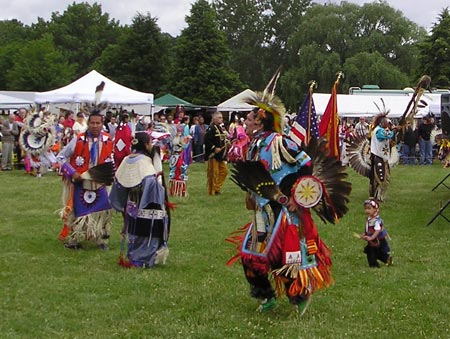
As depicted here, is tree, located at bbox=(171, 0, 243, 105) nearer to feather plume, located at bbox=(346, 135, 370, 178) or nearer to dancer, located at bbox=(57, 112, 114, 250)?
feather plume, located at bbox=(346, 135, 370, 178)

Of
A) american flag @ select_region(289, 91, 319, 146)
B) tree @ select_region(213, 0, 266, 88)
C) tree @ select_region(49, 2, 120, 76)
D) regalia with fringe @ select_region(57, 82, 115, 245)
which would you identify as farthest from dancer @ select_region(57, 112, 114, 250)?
tree @ select_region(49, 2, 120, 76)

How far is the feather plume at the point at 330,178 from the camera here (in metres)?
4.84

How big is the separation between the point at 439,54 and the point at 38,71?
26.9 metres

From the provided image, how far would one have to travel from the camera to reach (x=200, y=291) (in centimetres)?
568

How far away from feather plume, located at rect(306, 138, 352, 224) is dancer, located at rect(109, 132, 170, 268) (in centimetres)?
204

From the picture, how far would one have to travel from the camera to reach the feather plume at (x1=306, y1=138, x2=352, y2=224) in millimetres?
4836

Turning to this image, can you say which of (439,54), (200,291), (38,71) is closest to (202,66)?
(439,54)

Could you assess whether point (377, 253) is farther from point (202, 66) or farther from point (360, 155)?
point (202, 66)

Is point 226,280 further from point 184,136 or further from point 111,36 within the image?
point 111,36

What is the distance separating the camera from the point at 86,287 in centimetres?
582

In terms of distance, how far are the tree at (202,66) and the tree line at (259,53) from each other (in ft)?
0.19

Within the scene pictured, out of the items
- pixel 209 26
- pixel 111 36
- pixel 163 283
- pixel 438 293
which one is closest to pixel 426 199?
pixel 438 293

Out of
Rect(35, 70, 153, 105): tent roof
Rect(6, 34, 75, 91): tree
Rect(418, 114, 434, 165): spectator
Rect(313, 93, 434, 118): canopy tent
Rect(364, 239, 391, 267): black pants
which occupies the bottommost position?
Rect(364, 239, 391, 267): black pants

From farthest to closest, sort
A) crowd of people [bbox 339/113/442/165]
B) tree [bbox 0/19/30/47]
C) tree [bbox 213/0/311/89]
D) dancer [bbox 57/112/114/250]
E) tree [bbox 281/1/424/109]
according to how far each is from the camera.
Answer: tree [bbox 0/19/30/47] → tree [bbox 213/0/311/89] → tree [bbox 281/1/424/109] → crowd of people [bbox 339/113/442/165] → dancer [bbox 57/112/114/250]
